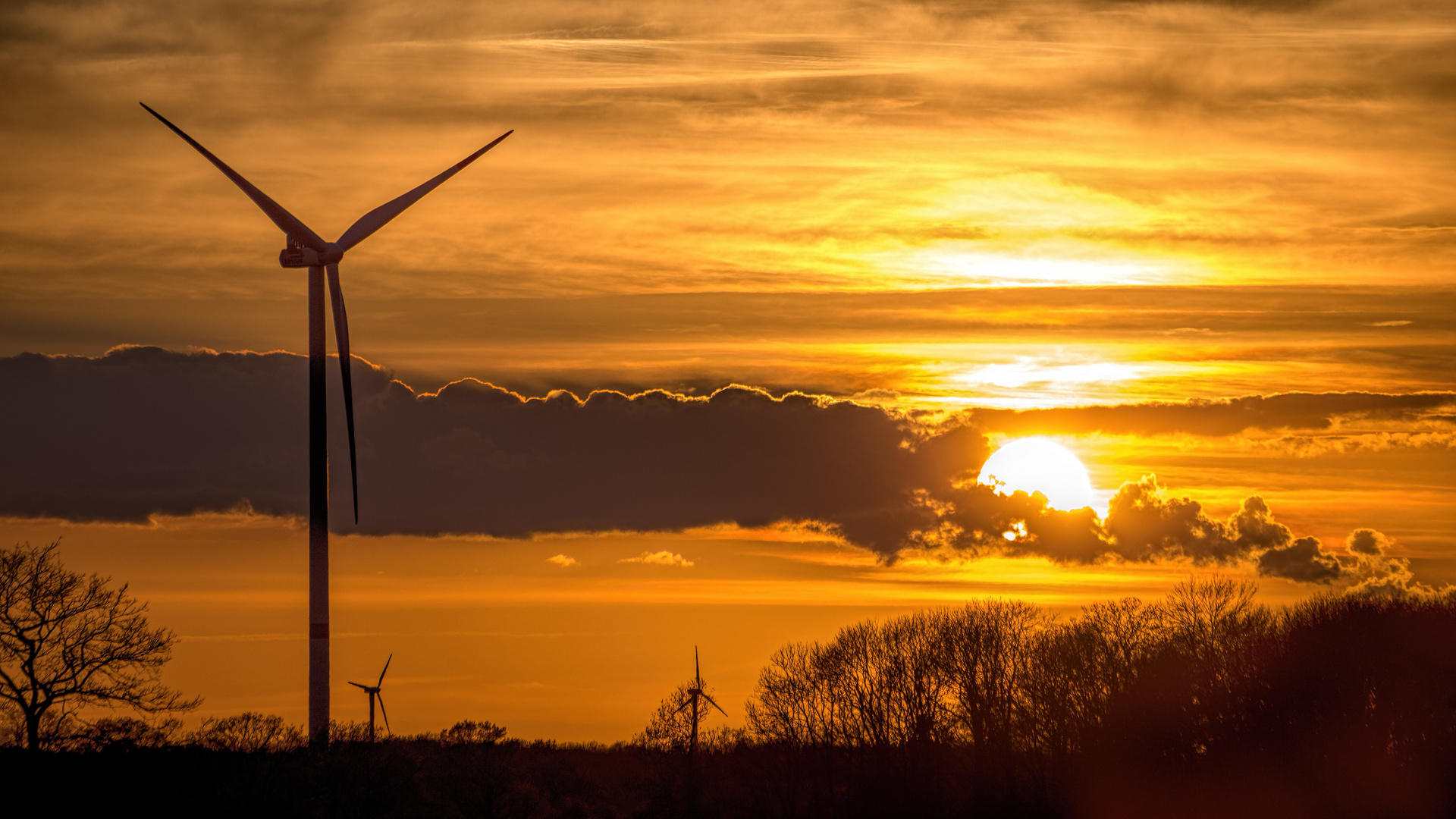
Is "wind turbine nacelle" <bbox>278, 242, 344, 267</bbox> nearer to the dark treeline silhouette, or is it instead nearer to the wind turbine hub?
the wind turbine hub

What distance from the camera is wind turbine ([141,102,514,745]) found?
62750mm

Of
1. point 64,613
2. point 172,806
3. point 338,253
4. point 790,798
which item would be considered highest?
point 338,253

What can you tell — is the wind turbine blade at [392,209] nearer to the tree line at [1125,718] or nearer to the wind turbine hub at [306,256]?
the wind turbine hub at [306,256]

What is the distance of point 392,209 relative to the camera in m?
71.5

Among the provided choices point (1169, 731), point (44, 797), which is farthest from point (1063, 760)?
point (44, 797)

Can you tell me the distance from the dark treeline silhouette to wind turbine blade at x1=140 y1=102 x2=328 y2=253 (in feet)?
94.1

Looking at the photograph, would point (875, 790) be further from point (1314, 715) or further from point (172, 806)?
point (172, 806)

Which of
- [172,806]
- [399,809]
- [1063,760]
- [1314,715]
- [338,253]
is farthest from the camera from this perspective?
[1063,760]

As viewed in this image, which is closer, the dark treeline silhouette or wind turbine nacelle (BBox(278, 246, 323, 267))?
wind turbine nacelle (BBox(278, 246, 323, 267))

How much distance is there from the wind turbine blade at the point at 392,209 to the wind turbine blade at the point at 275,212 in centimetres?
185

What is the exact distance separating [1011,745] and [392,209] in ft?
230

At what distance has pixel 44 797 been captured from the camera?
256 ft

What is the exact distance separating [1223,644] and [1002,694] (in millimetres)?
18939

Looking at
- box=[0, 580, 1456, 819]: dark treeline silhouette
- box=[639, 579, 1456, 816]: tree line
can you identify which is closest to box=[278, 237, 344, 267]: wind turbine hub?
box=[0, 580, 1456, 819]: dark treeline silhouette
